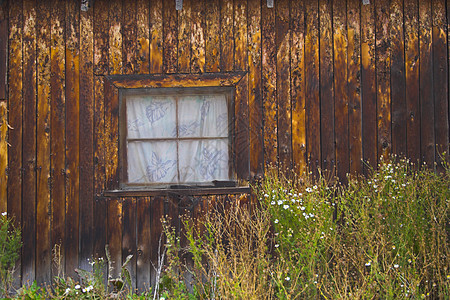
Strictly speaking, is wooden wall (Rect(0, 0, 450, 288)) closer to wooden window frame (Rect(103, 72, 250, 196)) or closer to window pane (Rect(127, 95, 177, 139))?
wooden window frame (Rect(103, 72, 250, 196))

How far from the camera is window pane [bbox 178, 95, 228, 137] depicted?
5.09m

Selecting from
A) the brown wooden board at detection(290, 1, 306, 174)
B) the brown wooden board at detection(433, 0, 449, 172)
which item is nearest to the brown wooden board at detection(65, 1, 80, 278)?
the brown wooden board at detection(290, 1, 306, 174)

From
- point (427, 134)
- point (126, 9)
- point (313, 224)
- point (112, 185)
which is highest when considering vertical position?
point (126, 9)

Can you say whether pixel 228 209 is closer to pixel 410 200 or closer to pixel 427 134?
pixel 410 200

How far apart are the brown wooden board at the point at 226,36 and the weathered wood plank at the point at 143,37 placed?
0.79 metres

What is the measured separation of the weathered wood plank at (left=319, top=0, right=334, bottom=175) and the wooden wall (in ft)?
0.05

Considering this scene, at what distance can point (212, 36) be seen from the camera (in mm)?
5023

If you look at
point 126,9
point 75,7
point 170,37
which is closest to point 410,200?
point 170,37

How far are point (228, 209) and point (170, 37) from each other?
1931 mm

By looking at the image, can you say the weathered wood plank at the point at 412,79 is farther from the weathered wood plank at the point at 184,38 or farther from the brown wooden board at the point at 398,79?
the weathered wood plank at the point at 184,38

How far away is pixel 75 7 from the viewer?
5.04m

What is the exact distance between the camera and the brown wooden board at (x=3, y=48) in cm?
497

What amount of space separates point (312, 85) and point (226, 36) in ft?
3.47

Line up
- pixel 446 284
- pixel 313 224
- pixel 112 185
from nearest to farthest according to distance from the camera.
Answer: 1. pixel 446 284
2. pixel 313 224
3. pixel 112 185
